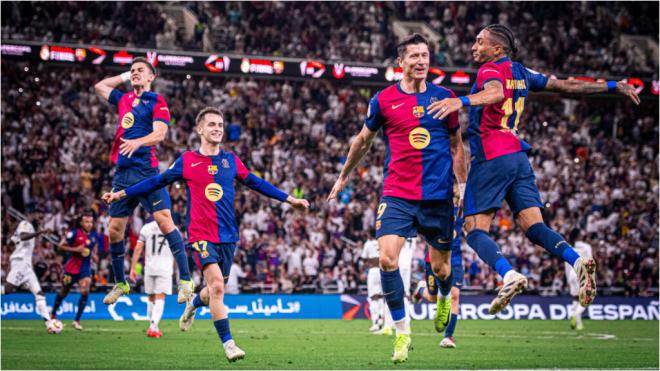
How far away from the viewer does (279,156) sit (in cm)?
3391

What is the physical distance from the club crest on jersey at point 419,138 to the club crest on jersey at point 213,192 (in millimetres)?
3383

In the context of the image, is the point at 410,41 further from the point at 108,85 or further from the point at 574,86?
the point at 108,85

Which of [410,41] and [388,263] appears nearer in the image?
[388,263]

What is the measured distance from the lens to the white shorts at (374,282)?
848 inches

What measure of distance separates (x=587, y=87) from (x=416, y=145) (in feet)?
6.96

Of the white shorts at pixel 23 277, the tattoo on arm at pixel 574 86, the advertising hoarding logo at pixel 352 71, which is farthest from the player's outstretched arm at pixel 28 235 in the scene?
the advertising hoarding logo at pixel 352 71

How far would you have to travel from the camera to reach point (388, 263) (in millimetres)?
9641

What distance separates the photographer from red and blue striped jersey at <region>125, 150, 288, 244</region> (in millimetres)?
11891

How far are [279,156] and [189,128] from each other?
381 cm

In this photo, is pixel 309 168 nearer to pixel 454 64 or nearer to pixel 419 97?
pixel 454 64

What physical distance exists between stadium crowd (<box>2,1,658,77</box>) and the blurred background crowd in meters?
0.08

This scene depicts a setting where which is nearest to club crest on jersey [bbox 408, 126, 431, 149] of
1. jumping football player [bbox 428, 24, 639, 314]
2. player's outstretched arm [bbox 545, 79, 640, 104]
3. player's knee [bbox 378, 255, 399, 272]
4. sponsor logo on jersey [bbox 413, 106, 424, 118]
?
sponsor logo on jersey [bbox 413, 106, 424, 118]

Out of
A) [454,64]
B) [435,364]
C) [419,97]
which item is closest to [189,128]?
[454,64]

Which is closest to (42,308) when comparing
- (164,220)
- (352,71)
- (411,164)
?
(164,220)
